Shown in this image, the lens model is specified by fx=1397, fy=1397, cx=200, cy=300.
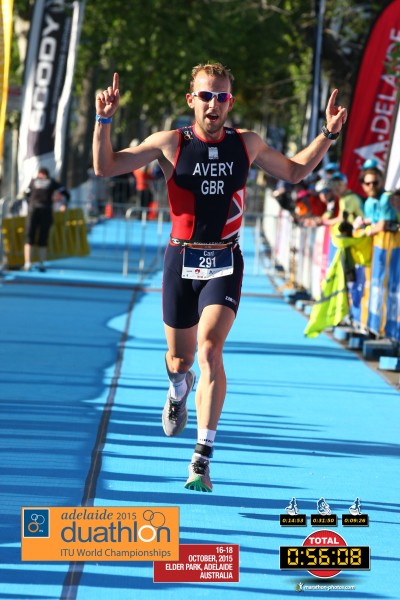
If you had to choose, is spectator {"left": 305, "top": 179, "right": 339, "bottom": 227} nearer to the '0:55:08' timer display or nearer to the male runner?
the male runner

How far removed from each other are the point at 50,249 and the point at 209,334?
22.9 metres

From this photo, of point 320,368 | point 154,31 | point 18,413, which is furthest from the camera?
point 154,31

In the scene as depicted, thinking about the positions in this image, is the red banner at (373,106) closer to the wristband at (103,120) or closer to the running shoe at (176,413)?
the running shoe at (176,413)

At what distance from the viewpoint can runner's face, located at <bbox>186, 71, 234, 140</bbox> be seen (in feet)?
25.1

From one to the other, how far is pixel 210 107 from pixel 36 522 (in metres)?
2.67

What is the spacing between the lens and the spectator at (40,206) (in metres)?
26.1

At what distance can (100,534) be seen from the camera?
6.07 metres

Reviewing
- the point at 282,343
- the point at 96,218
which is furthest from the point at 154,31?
the point at 282,343

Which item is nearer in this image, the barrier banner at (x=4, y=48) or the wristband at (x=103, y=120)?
the wristband at (x=103, y=120)

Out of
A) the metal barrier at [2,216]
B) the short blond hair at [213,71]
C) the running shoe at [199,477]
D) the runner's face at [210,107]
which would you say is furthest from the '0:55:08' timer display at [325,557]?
the metal barrier at [2,216]

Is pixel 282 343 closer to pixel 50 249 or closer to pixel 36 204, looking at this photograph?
pixel 36 204

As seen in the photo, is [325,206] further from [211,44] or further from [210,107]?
[211,44]

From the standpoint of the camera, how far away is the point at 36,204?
26234 mm

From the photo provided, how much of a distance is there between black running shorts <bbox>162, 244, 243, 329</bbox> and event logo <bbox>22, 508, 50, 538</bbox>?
6.65ft
